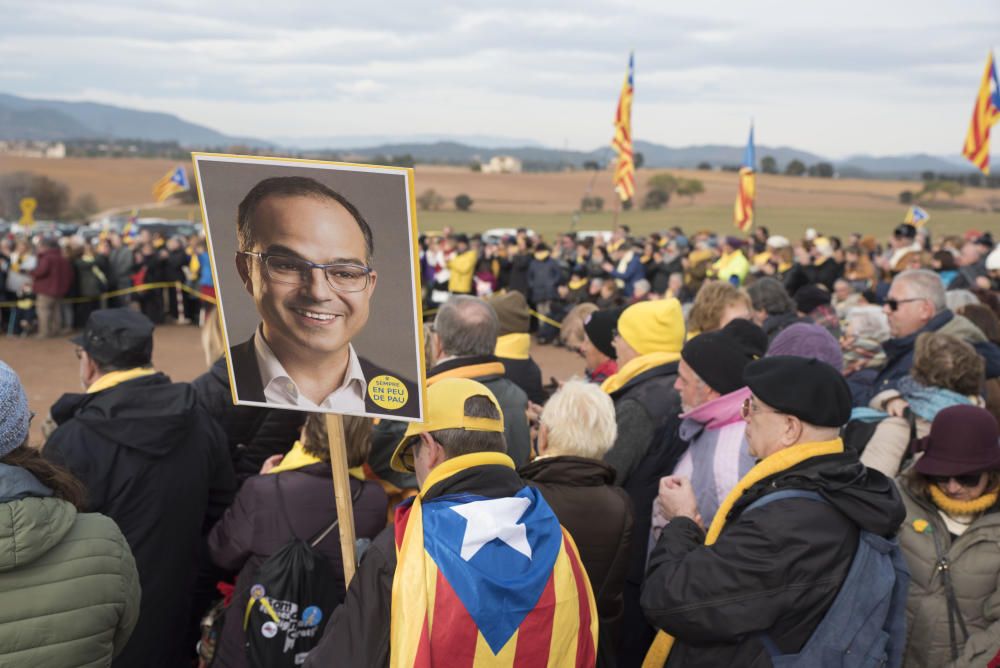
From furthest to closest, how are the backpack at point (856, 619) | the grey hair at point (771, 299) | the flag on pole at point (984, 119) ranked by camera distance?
1. the flag on pole at point (984, 119)
2. the grey hair at point (771, 299)
3. the backpack at point (856, 619)

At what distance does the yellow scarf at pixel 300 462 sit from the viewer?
3.38m

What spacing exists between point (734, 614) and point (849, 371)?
14.1 ft

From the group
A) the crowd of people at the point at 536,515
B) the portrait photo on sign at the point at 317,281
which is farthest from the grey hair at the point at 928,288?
the portrait photo on sign at the point at 317,281

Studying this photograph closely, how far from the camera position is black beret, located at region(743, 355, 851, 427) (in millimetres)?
Answer: 2770

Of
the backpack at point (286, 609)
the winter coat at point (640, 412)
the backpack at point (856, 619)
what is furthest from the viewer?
the winter coat at point (640, 412)

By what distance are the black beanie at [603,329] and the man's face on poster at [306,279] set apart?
2.57m

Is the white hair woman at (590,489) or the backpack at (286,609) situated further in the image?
the white hair woman at (590,489)

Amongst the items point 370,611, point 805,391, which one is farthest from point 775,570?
point 370,611

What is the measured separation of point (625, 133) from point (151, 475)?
14760 millimetres

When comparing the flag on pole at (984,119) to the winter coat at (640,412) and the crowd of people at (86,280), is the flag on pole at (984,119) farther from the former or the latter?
the crowd of people at (86,280)

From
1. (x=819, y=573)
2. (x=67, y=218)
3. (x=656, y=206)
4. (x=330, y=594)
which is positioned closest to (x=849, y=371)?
(x=819, y=573)

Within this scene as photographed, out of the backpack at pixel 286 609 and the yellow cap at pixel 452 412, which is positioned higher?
the yellow cap at pixel 452 412

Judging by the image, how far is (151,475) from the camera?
3453 millimetres

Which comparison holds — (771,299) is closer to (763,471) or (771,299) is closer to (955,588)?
(955,588)
